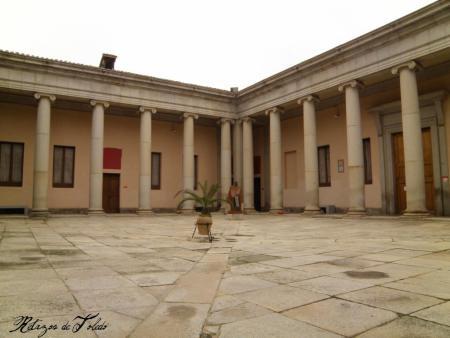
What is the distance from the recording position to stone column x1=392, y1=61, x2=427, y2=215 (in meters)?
13.2

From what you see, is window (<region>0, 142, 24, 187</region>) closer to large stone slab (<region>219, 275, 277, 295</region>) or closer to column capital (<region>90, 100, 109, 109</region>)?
column capital (<region>90, 100, 109, 109</region>)

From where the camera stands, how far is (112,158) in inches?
883

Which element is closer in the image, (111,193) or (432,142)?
(432,142)

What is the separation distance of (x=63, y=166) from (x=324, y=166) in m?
15.4

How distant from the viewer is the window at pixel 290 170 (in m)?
23.0

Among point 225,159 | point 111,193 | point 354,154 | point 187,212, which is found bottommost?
point 187,212

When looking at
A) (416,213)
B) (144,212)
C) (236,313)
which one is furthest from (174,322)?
(144,212)

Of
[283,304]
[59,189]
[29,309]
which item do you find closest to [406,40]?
[283,304]

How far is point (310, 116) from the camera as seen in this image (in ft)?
59.5

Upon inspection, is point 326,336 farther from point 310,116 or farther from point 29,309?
point 310,116

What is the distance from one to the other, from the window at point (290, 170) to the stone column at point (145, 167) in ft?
29.4

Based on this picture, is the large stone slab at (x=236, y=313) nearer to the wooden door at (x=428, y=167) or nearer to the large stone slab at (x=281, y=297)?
the large stone slab at (x=281, y=297)

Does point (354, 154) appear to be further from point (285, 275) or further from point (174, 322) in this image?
point (174, 322)

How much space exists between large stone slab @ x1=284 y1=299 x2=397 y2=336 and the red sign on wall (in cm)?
2076
